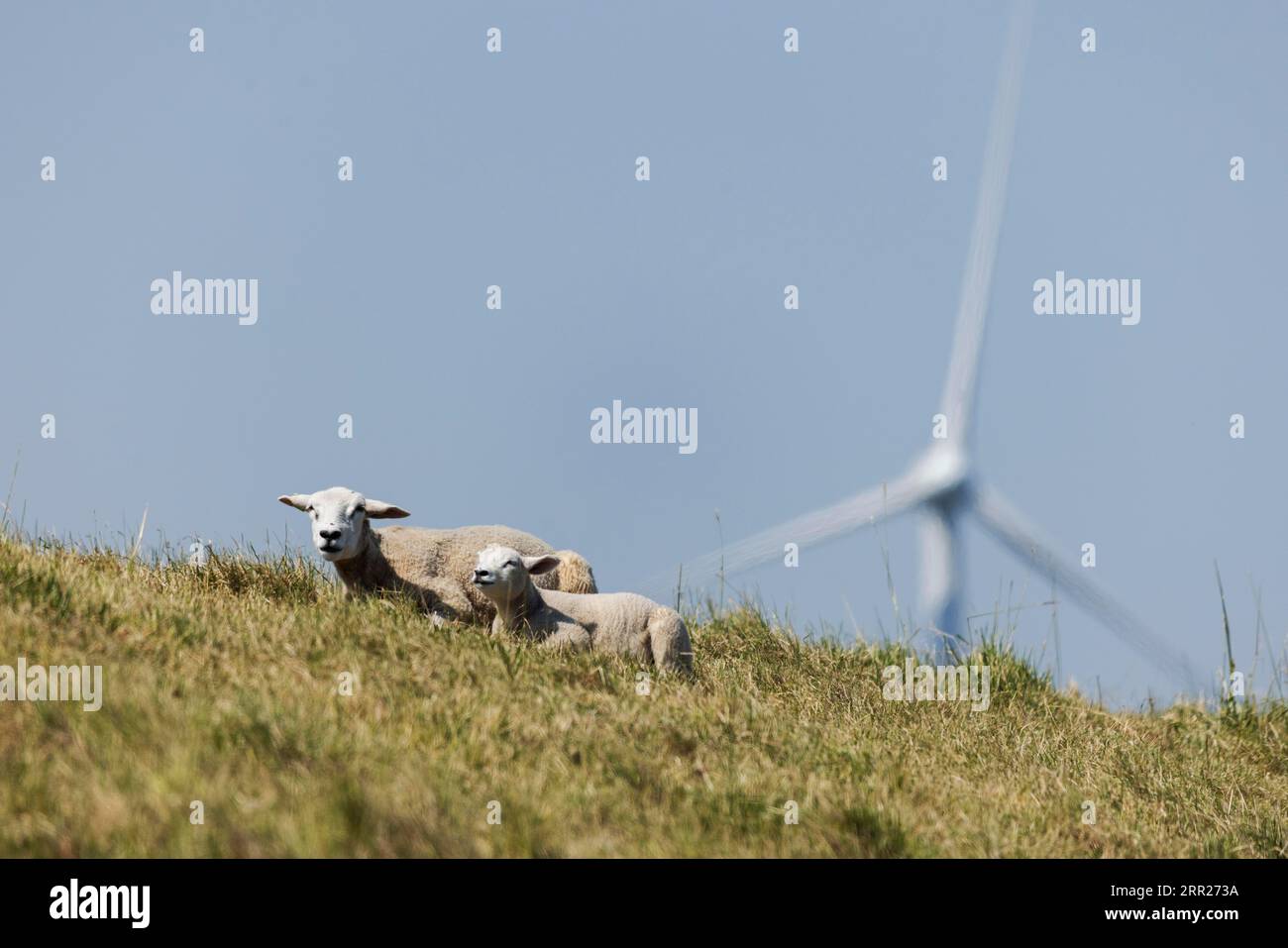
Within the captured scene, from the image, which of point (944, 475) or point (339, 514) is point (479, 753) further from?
point (944, 475)

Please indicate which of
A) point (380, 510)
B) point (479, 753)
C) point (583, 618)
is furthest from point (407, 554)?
point (479, 753)

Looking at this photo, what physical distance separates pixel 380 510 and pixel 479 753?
14.3 ft

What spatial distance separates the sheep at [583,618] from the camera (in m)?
12.1

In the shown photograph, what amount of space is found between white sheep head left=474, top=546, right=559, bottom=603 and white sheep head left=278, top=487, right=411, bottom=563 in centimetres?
126

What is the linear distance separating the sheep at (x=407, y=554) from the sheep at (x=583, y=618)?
55cm

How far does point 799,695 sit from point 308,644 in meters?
5.15

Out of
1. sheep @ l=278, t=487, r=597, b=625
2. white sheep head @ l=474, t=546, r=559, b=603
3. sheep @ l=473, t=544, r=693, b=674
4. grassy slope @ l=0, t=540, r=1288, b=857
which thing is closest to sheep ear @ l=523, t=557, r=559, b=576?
sheep @ l=473, t=544, r=693, b=674

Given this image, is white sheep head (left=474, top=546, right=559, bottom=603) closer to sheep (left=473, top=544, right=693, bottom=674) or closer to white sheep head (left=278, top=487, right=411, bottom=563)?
sheep (left=473, top=544, right=693, bottom=674)

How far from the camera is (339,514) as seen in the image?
483 inches

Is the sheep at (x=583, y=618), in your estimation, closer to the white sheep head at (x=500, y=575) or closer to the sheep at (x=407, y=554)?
the white sheep head at (x=500, y=575)

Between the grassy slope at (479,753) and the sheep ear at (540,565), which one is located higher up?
the sheep ear at (540,565)

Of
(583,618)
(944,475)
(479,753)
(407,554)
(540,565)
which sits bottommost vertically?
(479,753)

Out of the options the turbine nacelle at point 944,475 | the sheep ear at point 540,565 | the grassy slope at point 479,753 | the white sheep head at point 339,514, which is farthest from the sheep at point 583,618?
the turbine nacelle at point 944,475
